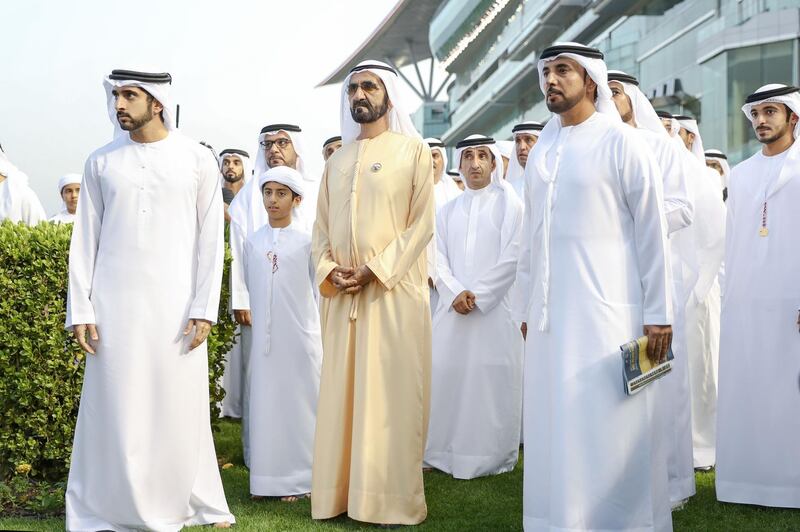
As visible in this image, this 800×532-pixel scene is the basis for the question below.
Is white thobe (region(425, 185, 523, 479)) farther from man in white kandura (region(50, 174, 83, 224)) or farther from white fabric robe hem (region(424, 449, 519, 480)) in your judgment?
man in white kandura (region(50, 174, 83, 224))

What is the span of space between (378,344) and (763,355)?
239 cm

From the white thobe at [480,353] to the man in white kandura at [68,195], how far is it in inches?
153

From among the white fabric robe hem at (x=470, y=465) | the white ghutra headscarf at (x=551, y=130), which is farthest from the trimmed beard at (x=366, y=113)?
the white fabric robe hem at (x=470, y=465)

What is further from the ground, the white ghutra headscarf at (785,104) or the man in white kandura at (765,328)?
the white ghutra headscarf at (785,104)

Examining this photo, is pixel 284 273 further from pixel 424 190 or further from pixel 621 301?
pixel 621 301

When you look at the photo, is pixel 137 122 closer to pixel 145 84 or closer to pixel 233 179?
pixel 145 84

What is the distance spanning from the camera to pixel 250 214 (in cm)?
786

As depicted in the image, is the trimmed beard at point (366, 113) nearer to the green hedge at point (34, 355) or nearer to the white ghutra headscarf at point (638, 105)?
the white ghutra headscarf at point (638, 105)

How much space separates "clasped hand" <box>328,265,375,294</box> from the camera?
5.58 meters

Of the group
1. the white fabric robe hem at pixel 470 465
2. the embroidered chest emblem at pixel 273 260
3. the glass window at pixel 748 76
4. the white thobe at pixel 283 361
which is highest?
the glass window at pixel 748 76

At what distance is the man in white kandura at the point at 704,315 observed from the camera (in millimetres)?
7371

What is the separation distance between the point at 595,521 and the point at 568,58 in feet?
7.19

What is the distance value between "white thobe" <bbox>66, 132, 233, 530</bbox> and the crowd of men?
1cm

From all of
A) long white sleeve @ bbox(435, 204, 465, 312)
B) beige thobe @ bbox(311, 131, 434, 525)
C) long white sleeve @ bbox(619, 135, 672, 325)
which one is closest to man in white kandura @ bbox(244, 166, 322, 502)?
beige thobe @ bbox(311, 131, 434, 525)
